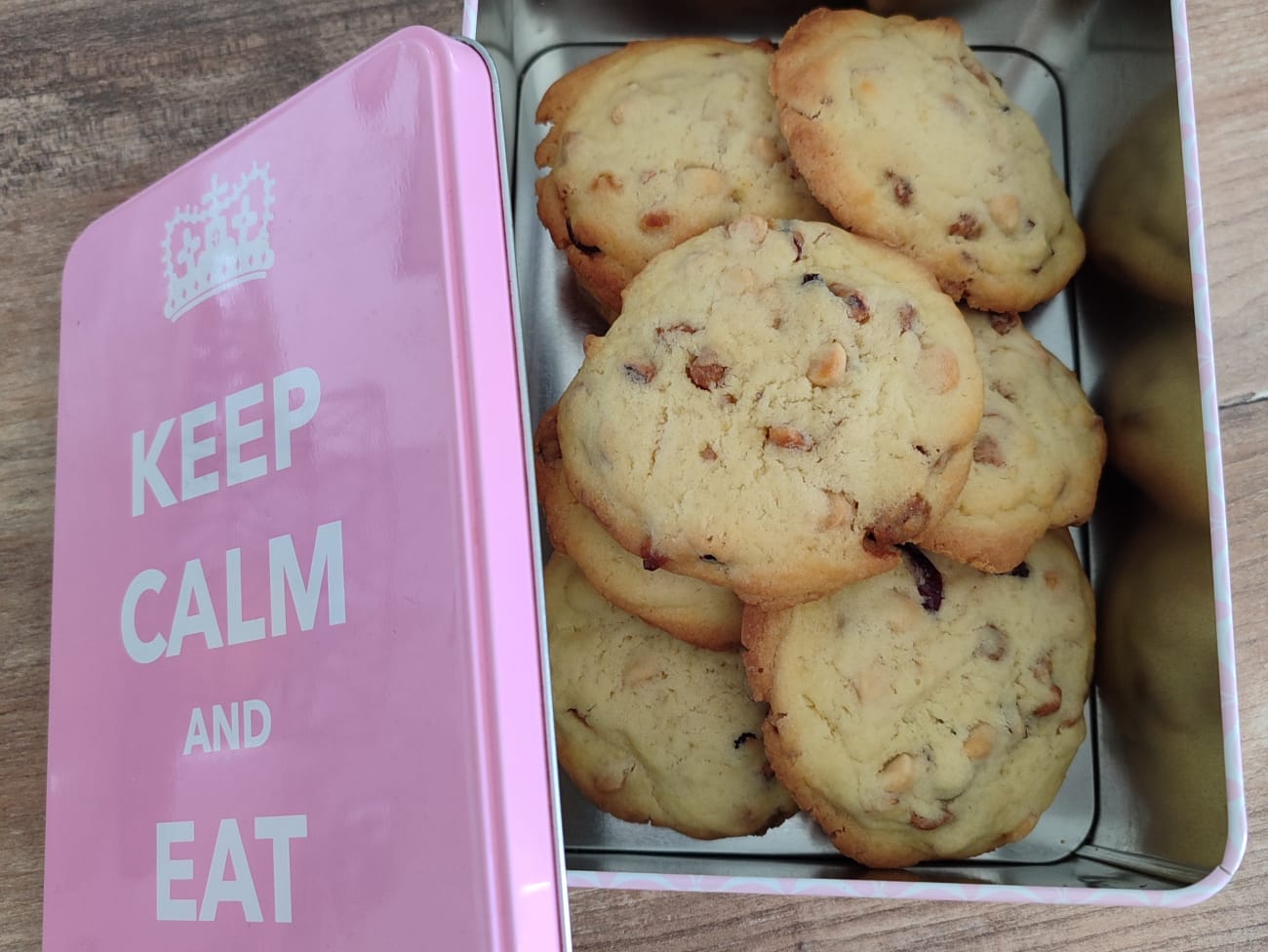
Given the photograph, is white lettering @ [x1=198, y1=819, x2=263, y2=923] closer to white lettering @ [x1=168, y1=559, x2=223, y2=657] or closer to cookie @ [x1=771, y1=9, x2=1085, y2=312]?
white lettering @ [x1=168, y1=559, x2=223, y2=657]

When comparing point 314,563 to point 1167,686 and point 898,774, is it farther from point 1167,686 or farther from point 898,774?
point 1167,686

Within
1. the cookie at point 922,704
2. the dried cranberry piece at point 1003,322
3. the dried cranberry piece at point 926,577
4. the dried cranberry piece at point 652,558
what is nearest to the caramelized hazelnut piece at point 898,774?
the cookie at point 922,704

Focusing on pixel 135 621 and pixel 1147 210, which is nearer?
pixel 135 621

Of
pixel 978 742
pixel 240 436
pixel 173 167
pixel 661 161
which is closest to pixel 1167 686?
pixel 978 742

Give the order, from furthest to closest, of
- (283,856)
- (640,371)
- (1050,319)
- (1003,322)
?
(1050,319) → (1003,322) → (640,371) → (283,856)

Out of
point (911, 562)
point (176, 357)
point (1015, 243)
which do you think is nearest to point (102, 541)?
point (176, 357)

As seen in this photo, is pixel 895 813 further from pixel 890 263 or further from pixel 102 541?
pixel 102 541

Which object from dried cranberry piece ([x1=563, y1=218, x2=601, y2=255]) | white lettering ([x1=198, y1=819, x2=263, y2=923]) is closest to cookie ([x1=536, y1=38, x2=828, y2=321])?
dried cranberry piece ([x1=563, y1=218, x2=601, y2=255])
